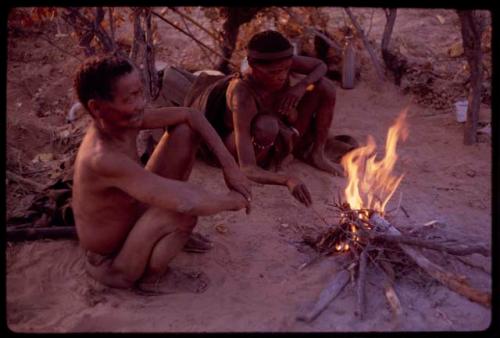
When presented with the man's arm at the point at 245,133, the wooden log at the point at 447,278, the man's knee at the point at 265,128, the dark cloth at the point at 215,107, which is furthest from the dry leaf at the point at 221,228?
the wooden log at the point at 447,278

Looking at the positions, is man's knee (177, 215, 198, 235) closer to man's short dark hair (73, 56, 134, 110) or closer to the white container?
man's short dark hair (73, 56, 134, 110)

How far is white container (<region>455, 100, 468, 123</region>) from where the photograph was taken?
5977 millimetres

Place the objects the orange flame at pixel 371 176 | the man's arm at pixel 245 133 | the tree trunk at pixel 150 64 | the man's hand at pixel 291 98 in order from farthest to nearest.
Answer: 1. the tree trunk at pixel 150 64
2. the man's hand at pixel 291 98
3. the orange flame at pixel 371 176
4. the man's arm at pixel 245 133

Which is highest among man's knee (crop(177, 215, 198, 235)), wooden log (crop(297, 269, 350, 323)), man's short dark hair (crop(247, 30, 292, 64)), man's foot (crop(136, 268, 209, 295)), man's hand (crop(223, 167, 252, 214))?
man's short dark hair (crop(247, 30, 292, 64))

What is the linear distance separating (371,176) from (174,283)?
211cm

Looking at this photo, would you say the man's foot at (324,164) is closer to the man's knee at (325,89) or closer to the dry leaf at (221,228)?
the man's knee at (325,89)

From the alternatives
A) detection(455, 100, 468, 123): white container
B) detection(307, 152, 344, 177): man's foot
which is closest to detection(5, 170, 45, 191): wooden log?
detection(307, 152, 344, 177): man's foot

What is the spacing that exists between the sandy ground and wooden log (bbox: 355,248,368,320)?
52 millimetres

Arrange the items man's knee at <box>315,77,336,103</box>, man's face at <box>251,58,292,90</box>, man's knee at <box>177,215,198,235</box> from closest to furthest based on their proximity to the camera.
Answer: man's knee at <box>177,215,198,235</box>
man's face at <box>251,58,292,90</box>
man's knee at <box>315,77,336,103</box>

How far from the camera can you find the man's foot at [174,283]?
3.17 metres

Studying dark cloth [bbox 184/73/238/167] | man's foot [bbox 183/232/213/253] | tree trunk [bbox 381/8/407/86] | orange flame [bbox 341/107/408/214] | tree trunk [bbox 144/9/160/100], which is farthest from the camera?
tree trunk [bbox 381/8/407/86]

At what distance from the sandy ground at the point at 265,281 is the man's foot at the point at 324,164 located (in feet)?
0.30

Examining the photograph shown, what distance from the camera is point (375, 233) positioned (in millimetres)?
3375

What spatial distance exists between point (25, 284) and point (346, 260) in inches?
→ 78.3
